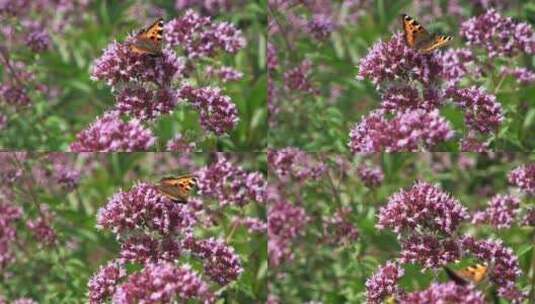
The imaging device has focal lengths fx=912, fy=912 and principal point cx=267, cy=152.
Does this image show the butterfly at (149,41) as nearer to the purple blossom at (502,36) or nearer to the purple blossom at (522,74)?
the purple blossom at (502,36)

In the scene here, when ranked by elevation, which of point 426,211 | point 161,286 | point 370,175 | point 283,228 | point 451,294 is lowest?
point 451,294

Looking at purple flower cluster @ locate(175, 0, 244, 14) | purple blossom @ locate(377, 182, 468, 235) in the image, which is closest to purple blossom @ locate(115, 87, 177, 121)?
purple flower cluster @ locate(175, 0, 244, 14)

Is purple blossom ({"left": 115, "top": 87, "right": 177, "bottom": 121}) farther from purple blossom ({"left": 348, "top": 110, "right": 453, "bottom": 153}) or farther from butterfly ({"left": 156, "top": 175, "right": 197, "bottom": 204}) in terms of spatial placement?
purple blossom ({"left": 348, "top": 110, "right": 453, "bottom": 153})

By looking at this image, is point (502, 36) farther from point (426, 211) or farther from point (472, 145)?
point (426, 211)

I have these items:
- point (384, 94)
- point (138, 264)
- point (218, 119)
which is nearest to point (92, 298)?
point (138, 264)

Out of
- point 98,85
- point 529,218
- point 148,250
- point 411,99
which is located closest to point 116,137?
point 98,85

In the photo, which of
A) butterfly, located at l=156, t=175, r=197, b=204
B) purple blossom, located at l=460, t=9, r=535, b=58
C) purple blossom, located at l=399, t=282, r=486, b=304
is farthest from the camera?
purple blossom, located at l=460, t=9, r=535, b=58

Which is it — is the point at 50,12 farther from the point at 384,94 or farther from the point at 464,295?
the point at 464,295
